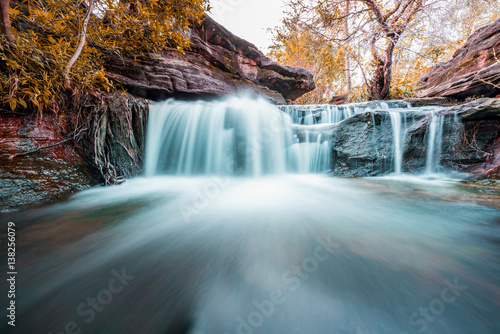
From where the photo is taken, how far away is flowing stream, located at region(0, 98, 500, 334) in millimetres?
673

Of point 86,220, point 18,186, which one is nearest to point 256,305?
point 86,220

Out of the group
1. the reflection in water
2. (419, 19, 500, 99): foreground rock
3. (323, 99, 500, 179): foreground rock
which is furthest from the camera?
(419, 19, 500, 99): foreground rock

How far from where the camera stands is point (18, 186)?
1.93 metres

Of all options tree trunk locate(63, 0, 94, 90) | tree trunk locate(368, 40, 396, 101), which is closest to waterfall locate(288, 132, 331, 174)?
tree trunk locate(63, 0, 94, 90)

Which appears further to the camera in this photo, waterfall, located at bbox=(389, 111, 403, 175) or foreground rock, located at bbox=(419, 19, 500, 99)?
foreground rock, located at bbox=(419, 19, 500, 99)

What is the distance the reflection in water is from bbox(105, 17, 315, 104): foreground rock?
14.0 feet

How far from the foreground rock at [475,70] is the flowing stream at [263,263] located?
5405 millimetres

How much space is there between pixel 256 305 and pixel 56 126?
367cm

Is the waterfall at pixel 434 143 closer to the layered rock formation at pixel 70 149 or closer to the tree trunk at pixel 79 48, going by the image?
the layered rock formation at pixel 70 149

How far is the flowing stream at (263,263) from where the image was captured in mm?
673

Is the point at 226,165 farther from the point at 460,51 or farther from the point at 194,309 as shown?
the point at 460,51

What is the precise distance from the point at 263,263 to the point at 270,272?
90 millimetres

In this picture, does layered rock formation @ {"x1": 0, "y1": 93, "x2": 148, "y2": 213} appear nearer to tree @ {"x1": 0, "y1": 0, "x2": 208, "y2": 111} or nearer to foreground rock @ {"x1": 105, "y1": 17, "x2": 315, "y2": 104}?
tree @ {"x1": 0, "y1": 0, "x2": 208, "y2": 111}

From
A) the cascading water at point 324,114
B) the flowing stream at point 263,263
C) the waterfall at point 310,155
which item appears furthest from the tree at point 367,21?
the flowing stream at point 263,263
